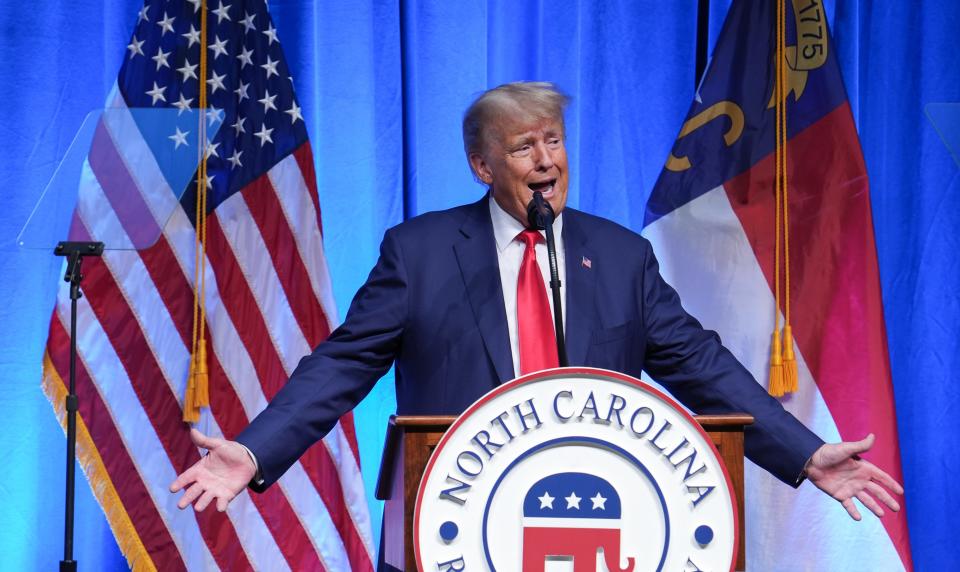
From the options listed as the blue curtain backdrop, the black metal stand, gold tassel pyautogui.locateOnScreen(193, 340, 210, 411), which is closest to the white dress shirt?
the black metal stand

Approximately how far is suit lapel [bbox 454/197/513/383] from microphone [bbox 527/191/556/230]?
10.8 inches

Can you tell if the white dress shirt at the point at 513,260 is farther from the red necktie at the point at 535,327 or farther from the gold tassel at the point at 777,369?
the gold tassel at the point at 777,369

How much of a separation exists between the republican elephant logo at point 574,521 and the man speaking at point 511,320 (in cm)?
56

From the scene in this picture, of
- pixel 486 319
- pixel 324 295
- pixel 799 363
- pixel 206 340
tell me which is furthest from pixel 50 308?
pixel 799 363

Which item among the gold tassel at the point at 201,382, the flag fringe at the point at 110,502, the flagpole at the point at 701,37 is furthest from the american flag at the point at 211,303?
the flagpole at the point at 701,37

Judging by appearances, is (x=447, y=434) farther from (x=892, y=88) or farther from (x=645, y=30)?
(x=892, y=88)

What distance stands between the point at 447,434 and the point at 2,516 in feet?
8.41

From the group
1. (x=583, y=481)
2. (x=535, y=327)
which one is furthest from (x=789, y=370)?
(x=583, y=481)

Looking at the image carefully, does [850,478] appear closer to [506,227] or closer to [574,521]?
[574,521]

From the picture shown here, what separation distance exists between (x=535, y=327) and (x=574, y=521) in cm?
62

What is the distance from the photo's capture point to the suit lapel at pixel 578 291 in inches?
83.4

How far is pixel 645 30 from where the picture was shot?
3.99 meters

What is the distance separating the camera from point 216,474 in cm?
179

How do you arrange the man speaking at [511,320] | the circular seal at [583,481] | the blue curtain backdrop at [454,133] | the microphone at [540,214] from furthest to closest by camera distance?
the blue curtain backdrop at [454,133]
the man speaking at [511,320]
the microphone at [540,214]
the circular seal at [583,481]
